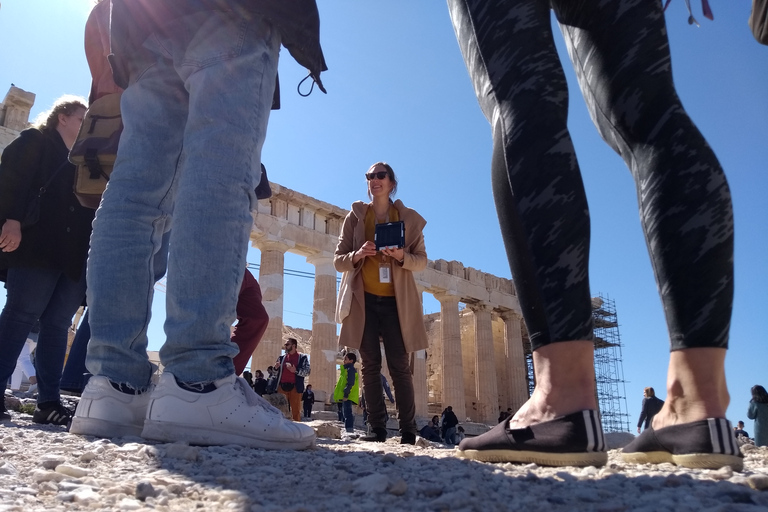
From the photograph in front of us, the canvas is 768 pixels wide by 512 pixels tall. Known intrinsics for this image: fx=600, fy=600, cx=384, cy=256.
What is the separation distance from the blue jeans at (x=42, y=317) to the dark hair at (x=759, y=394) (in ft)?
27.6

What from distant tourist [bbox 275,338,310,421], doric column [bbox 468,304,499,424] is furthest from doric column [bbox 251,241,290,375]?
doric column [bbox 468,304,499,424]

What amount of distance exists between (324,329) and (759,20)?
1849cm

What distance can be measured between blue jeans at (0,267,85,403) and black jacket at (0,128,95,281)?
10 centimetres

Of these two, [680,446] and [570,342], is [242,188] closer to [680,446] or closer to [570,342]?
[570,342]

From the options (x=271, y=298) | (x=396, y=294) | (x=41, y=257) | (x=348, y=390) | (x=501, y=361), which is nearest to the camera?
(x=41, y=257)

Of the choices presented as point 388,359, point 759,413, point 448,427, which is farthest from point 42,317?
point 448,427

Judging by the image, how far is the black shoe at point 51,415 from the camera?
12.7 ft

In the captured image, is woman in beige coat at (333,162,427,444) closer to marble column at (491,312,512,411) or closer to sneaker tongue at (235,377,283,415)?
sneaker tongue at (235,377,283,415)

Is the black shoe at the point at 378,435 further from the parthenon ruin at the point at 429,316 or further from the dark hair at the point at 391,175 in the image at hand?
the parthenon ruin at the point at 429,316

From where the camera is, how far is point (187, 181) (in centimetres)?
206

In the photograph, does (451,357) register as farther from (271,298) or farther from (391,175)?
(391,175)

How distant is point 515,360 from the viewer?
27.0 meters

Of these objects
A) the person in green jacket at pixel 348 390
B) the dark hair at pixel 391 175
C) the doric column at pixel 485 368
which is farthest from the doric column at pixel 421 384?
the dark hair at pixel 391 175

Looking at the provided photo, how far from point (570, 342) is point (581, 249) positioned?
25cm
